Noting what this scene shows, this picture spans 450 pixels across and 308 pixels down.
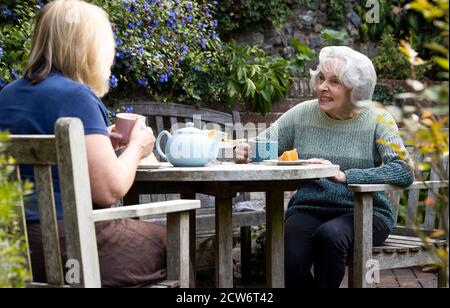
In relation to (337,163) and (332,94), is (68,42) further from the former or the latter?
(337,163)

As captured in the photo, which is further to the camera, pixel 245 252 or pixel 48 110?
pixel 245 252

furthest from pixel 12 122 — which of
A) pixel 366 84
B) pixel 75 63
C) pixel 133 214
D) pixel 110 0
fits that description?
pixel 110 0

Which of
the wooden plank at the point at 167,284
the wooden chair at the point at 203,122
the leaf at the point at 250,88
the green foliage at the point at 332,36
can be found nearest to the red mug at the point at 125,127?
the wooden plank at the point at 167,284

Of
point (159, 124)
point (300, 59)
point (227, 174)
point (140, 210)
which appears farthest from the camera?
point (300, 59)

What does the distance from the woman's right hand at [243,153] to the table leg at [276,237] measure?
7.9 inches

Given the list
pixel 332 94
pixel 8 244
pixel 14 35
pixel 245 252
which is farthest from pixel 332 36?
pixel 8 244

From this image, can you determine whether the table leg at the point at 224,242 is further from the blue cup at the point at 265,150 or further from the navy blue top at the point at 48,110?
the navy blue top at the point at 48,110

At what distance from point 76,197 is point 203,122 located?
3.38 metres

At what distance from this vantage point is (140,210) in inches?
95.5

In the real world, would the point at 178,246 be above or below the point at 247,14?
below

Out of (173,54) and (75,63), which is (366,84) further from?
(173,54)

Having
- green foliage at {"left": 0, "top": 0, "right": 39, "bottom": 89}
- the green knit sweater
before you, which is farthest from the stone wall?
the green knit sweater

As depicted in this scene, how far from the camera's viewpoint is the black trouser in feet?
11.2
